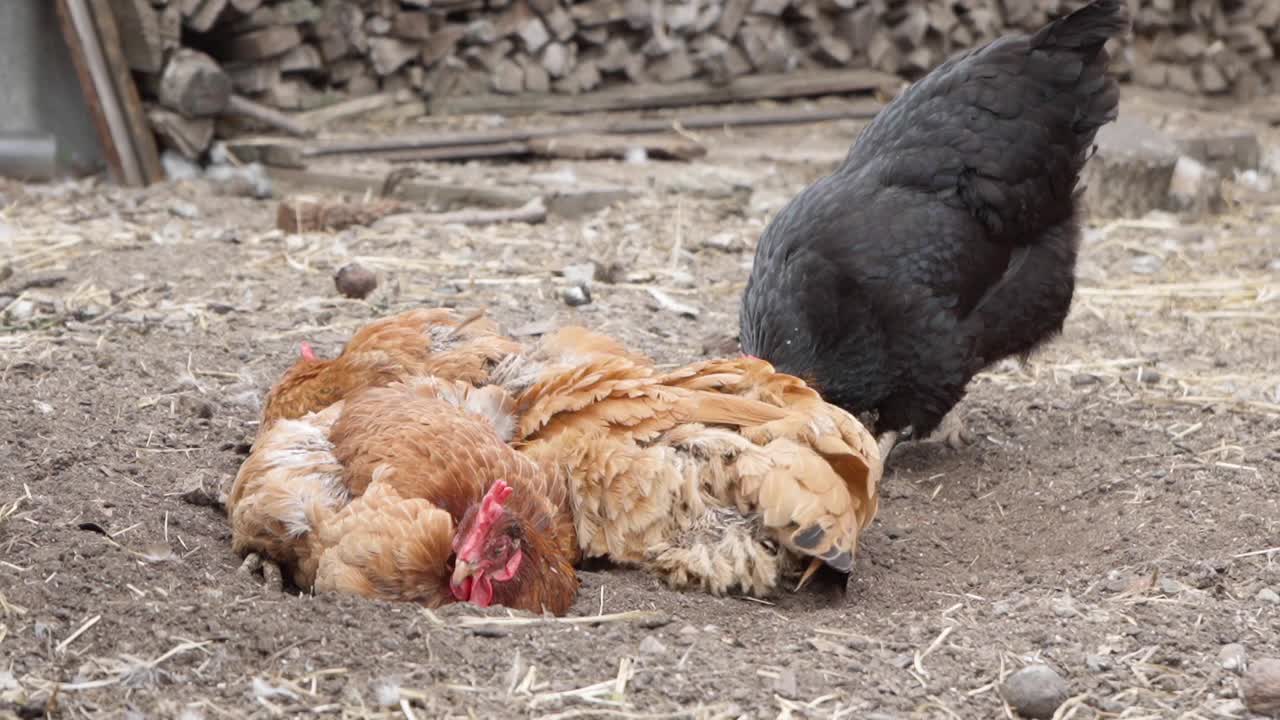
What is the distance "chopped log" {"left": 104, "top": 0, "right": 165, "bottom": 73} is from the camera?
6074 mm

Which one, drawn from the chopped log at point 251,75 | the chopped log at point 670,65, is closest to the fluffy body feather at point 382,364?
the chopped log at point 251,75

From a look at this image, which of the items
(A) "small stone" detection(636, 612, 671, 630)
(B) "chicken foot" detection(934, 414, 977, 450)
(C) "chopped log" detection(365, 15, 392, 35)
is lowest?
(B) "chicken foot" detection(934, 414, 977, 450)

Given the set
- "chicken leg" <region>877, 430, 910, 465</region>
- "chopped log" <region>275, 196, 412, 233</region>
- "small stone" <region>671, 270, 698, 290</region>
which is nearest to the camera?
"chicken leg" <region>877, 430, 910, 465</region>

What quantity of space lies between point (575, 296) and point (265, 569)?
2.03 metres

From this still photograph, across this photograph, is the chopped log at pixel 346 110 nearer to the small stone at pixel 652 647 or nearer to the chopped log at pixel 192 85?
the chopped log at pixel 192 85

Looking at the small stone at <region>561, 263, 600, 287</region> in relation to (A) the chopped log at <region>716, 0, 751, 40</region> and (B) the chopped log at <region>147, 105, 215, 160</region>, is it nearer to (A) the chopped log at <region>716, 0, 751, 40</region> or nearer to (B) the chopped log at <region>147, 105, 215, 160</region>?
(B) the chopped log at <region>147, 105, 215, 160</region>

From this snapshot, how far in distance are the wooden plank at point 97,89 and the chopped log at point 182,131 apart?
171mm

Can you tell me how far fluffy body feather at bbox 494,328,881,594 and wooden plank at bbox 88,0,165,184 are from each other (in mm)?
4149

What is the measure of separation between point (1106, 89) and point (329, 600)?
273cm

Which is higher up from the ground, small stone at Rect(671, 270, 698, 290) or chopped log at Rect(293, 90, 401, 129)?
chopped log at Rect(293, 90, 401, 129)

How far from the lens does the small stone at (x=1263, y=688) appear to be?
207 centimetres

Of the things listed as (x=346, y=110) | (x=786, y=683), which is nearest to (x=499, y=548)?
(x=786, y=683)

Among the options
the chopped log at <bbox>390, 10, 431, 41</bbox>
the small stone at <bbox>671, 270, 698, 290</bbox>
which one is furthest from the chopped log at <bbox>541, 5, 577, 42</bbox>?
the small stone at <bbox>671, 270, 698, 290</bbox>

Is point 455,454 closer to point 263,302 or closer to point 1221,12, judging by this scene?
point 263,302
